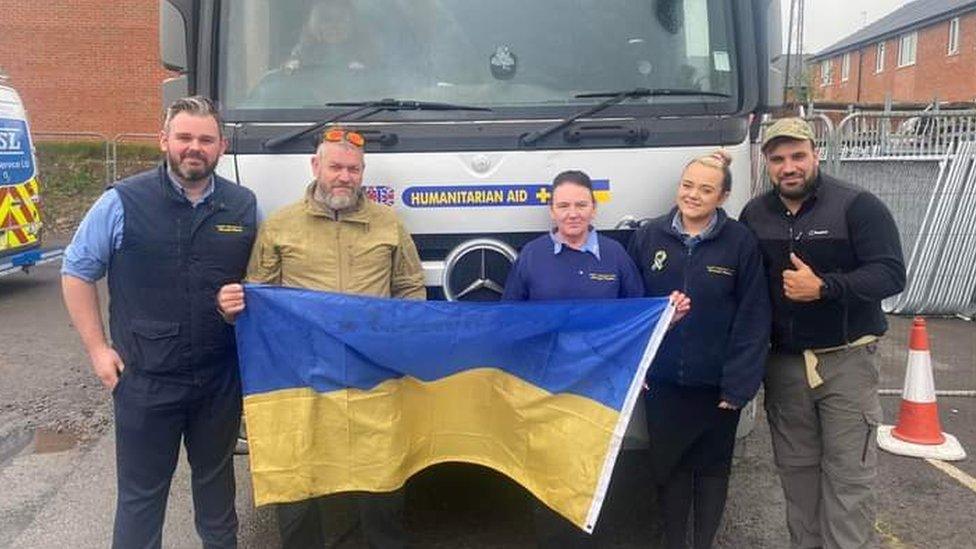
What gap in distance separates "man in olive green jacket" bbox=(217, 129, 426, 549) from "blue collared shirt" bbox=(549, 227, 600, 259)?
600 millimetres

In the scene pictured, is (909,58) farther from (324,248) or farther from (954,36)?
(324,248)

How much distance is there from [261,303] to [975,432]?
194 inches

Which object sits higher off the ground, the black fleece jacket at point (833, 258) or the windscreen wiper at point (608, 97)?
the windscreen wiper at point (608, 97)

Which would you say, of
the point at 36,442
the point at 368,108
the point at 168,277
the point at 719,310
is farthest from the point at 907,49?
the point at 168,277

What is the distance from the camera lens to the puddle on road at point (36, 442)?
19.0 ft

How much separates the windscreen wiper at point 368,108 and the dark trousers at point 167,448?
3.25ft

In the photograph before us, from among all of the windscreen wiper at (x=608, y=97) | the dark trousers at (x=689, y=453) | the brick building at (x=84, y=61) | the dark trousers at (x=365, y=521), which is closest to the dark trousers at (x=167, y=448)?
the dark trousers at (x=365, y=521)

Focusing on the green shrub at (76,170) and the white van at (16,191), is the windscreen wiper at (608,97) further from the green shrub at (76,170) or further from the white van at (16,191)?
the green shrub at (76,170)

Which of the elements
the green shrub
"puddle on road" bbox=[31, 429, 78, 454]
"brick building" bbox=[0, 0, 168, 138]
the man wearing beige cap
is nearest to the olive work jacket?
the man wearing beige cap

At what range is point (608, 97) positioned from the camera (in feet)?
12.9

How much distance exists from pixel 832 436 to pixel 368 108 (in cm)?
230

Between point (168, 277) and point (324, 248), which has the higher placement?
point (324, 248)

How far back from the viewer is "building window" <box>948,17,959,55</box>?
3594 centimetres

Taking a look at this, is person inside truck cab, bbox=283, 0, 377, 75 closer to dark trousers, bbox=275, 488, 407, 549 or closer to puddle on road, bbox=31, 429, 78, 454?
dark trousers, bbox=275, 488, 407, 549
